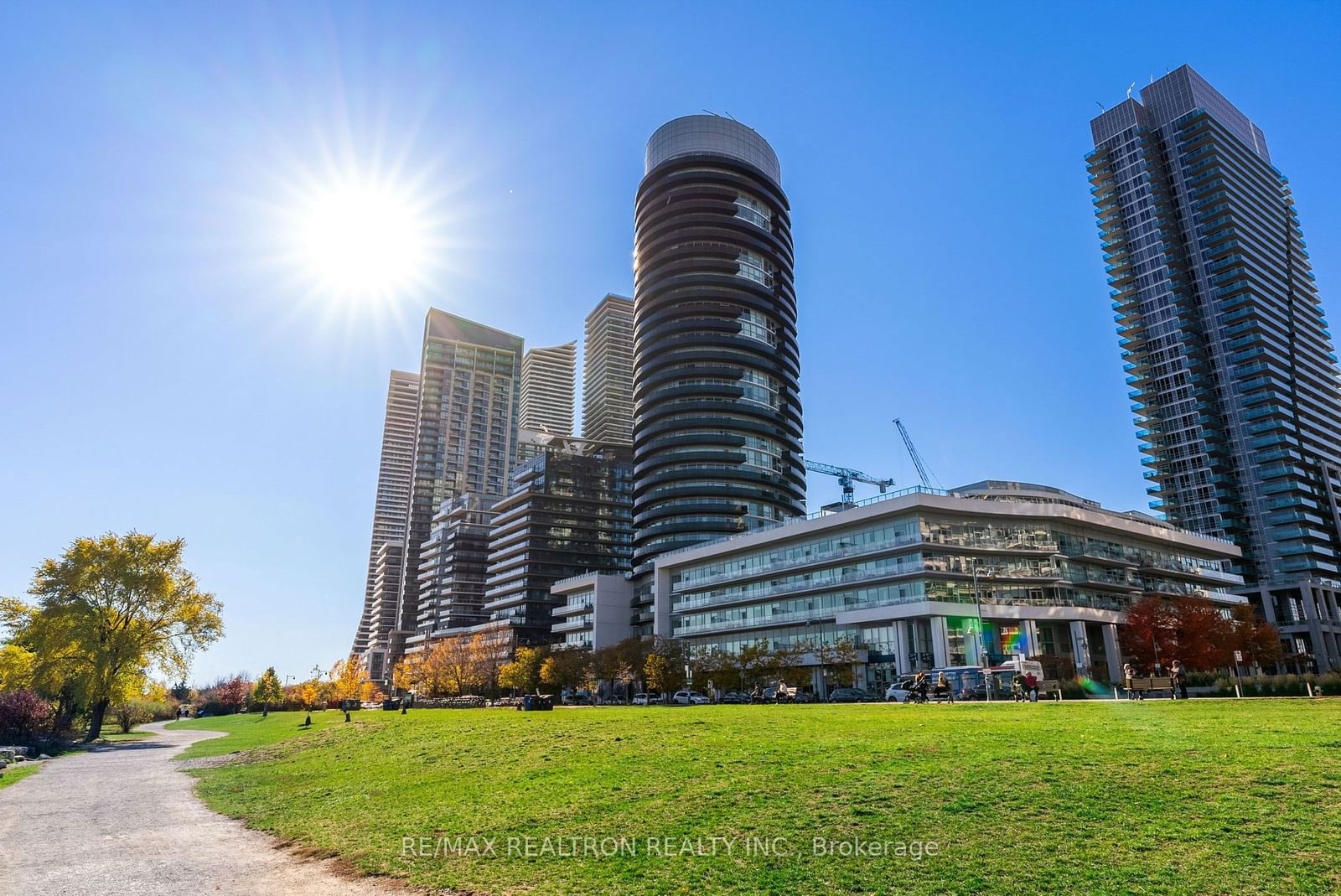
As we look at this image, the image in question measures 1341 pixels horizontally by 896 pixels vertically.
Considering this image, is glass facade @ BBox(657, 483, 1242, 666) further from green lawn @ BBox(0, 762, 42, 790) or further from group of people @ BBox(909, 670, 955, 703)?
green lawn @ BBox(0, 762, 42, 790)

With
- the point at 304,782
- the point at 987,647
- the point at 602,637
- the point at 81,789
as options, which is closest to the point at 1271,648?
the point at 987,647

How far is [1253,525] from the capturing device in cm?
15862

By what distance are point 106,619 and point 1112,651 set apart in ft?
326

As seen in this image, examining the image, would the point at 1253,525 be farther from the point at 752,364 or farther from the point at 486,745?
the point at 486,745

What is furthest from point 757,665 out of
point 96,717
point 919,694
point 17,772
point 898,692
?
point 17,772

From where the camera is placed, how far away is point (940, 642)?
8044 centimetres

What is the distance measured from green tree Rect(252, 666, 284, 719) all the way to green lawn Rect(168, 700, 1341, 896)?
112 metres

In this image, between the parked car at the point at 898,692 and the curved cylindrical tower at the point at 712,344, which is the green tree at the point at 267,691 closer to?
the curved cylindrical tower at the point at 712,344

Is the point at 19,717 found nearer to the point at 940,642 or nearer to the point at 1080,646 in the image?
the point at 940,642

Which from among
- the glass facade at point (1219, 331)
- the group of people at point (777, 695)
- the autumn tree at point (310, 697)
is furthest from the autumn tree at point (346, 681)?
the glass facade at point (1219, 331)

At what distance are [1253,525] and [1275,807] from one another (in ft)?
594

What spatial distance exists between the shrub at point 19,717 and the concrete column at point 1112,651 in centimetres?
9756

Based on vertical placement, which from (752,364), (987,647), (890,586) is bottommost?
(987,647)

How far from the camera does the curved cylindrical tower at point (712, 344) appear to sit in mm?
139000
